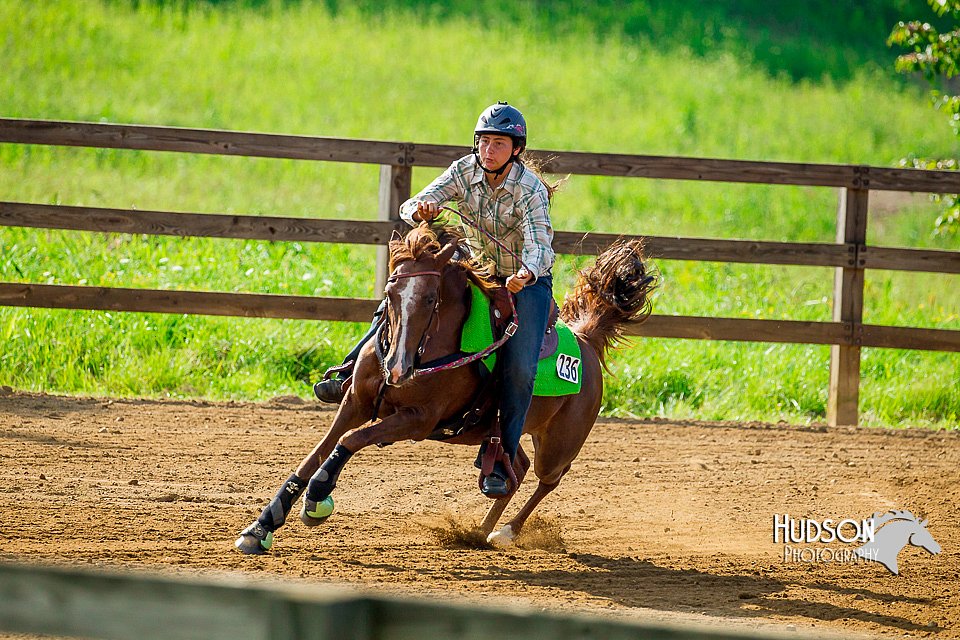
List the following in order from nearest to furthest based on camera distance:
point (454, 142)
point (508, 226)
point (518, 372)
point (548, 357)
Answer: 1. point (518, 372)
2. point (508, 226)
3. point (548, 357)
4. point (454, 142)

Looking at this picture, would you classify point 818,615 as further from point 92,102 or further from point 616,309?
point 92,102

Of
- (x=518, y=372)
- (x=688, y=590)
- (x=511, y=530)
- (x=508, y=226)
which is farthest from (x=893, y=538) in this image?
(x=508, y=226)

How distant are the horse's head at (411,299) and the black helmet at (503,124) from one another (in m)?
0.61

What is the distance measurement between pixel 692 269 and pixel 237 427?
23.1 ft

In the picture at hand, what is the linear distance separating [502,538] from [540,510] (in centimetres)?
78

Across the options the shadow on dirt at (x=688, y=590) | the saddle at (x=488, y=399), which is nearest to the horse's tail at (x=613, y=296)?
the saddle at (x=488, y=399)

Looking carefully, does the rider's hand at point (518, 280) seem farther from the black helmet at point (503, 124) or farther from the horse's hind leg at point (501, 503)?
the horse's hind leg at point (501, 503)

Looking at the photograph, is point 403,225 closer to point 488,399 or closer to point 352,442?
point 488,399

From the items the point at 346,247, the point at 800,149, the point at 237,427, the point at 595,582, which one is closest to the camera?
the point at 595,582

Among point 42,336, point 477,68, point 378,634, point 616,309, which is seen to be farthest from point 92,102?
point 378,634

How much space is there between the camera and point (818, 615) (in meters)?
4.68

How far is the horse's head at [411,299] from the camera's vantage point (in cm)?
488

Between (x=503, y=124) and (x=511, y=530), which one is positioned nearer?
(x=503, y=124)

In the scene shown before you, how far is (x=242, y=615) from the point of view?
1.80 meters
